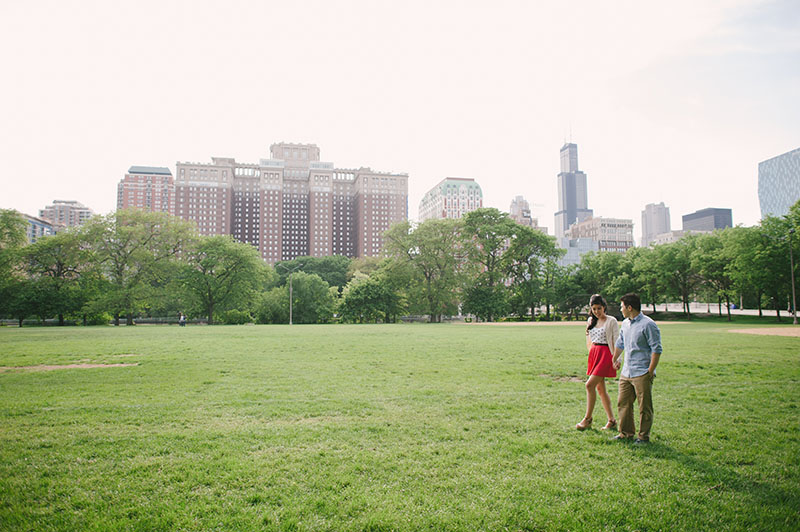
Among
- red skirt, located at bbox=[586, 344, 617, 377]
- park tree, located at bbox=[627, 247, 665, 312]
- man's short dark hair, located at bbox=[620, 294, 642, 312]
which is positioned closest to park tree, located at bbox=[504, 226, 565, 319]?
park tree, located at bbox=[627, 247, 665, 312]

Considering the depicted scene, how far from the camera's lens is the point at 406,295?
204 ft

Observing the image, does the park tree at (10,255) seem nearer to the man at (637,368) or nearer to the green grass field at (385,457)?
the green grass field at (385,457)

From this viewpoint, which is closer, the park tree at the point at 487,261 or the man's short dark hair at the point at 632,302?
the man's short dark hair at the point at 632,302

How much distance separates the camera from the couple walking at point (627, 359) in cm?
622

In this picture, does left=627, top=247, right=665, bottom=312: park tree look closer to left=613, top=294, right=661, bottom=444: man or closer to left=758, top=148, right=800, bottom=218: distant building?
left=758, top=148, right=800, bottom=218: distant building

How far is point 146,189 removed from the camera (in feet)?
602

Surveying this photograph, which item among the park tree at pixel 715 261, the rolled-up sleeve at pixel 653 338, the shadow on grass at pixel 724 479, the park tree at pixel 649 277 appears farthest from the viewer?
the park tree at pixel 649 277

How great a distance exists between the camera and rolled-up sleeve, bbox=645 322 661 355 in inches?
239

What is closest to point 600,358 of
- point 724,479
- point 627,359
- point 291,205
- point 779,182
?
point 627,359

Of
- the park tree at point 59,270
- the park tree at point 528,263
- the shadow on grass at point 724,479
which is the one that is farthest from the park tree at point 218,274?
the shadow on grass at point 724,479

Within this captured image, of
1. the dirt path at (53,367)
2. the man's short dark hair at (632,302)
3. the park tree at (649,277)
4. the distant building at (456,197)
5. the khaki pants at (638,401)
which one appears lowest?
the dirt path at (53,367)

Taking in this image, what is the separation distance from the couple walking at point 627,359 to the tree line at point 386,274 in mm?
53491

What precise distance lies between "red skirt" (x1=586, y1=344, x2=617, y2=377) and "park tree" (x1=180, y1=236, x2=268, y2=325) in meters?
57.0

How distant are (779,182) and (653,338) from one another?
301 feet
